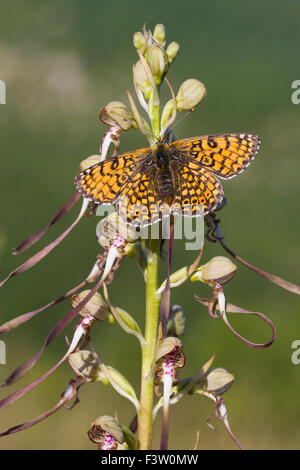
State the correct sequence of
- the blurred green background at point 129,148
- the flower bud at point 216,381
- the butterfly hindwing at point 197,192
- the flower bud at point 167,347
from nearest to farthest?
1. the flower bud at point 167,347
2. the butterfly hindwing at point 197,192
3. the flower bud at point 216,381
4. the blurred green background at point 129,148

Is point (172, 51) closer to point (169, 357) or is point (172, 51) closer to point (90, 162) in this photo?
point (90, 162)

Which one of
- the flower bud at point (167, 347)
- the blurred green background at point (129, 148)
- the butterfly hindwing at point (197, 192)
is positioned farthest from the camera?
the blurred green background at point (129, 148)

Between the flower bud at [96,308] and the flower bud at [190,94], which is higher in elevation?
the flower bud at [190,94]

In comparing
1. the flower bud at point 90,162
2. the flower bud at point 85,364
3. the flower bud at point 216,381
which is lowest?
the flower bud at point 216,381

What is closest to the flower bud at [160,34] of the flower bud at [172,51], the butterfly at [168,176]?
the flower bud at [172,51]

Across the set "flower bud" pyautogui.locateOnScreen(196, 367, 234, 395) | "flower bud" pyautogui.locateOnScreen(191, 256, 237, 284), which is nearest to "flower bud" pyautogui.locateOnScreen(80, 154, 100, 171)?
"flower bud" pyautogui.locateOnScreen(191, 256, 237, 284)

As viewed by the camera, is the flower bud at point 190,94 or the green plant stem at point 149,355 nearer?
the green plant stem at point 149,355

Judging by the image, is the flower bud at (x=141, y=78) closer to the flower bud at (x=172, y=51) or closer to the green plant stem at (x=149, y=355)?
the flower bud at (x=172, y=51)
